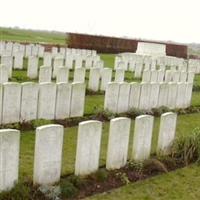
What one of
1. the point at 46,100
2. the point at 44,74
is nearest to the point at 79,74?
the point at 44,74

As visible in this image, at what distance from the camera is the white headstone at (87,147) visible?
5.62 metres

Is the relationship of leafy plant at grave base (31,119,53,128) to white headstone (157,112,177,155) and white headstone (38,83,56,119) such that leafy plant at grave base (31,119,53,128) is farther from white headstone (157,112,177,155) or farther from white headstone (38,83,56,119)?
white headstone (157,112,177,155)

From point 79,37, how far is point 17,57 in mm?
16095

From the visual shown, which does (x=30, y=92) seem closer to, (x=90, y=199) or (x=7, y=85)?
(x=7, y=85)

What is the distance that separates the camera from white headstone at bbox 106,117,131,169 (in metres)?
6.02

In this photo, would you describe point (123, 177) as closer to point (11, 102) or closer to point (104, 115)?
point (11, 102)

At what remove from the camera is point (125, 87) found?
1003 cm

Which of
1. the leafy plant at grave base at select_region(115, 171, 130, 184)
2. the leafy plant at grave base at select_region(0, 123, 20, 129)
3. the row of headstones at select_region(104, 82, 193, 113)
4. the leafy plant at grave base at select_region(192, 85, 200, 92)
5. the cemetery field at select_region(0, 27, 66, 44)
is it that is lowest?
the leafy plant at grave base at select_region(115, 171, 130, 184)

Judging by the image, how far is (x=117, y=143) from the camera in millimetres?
6156

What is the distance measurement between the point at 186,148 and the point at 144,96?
3.77m

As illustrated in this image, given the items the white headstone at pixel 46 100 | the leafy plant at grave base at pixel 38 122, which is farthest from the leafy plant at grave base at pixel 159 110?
the leafy plant at grave base at pixel 38 122

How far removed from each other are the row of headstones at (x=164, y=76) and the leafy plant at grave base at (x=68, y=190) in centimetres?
875

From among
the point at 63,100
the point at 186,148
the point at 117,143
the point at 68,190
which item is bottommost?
the point at 68,190

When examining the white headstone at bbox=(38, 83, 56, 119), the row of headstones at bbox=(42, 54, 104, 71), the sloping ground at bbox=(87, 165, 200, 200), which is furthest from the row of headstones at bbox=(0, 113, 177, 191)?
the row of headstones at bbox=(42, 54, 104, 71)
